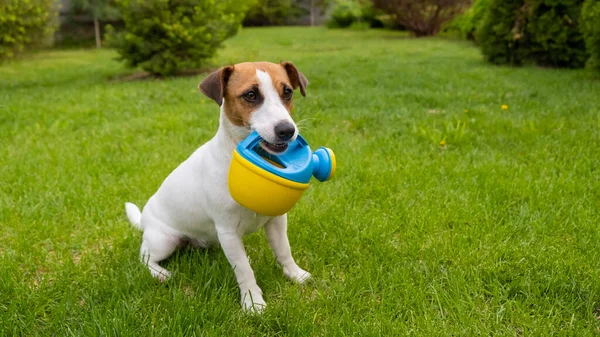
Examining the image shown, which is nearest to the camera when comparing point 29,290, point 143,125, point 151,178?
point 29,290

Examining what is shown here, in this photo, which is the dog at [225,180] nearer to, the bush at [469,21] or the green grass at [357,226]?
the green grass at [357,226]

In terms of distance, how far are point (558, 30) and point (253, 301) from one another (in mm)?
10146

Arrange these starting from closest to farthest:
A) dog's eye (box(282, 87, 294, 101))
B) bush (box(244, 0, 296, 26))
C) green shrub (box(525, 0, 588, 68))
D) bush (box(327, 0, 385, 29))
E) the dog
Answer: the dog < dog's eye (box(282, 87, 294, 101)) < green shrub (box(525, 0, 588, 68)) < bush (box(327, 0, 385, 29)) < bush (box(244, 0, 296, 26))

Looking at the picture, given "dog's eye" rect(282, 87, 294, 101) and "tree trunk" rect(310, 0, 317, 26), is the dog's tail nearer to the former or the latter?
"dog's eye" rect(282, 87, 294, 101)

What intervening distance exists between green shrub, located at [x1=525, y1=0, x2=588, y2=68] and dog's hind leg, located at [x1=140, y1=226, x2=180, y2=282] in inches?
395

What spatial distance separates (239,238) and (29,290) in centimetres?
117

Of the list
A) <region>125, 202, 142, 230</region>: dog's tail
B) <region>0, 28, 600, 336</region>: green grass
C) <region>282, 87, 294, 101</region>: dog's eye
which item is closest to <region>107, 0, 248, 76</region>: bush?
<region>0, 28, 600, 336</region>: green grass

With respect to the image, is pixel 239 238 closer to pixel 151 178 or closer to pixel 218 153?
pixel 218 153

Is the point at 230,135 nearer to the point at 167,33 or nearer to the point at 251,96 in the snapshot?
the point at 251,96

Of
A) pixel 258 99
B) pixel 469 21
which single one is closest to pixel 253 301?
pixel 258 99

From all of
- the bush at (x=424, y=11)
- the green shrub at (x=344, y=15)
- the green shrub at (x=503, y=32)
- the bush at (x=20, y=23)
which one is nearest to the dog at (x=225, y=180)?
the bush at (x=20, y=23)

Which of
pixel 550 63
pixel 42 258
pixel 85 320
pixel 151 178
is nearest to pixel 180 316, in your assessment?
pixel 85 320

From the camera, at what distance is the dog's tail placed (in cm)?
351

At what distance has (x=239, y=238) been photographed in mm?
2658
